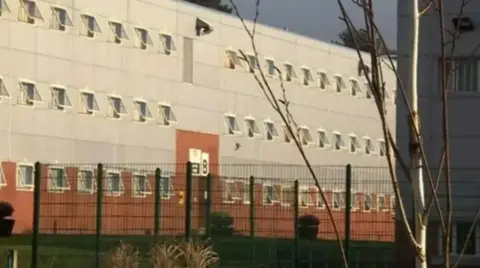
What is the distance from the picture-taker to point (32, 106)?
42.0 m

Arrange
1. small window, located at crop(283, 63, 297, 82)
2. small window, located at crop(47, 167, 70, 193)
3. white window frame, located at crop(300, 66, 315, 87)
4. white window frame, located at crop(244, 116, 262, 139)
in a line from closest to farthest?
small window, located at crop(47, 167, 70, 193)
white window frame, located at crop(244, 116, 262, 139)
small window, located at crop(283, 63, 297, 82)
white window frame, located at crop(300, 66, 315, 87)

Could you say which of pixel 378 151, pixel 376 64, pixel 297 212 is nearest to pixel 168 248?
pixel 297 212

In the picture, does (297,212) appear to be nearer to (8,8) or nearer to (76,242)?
(76,242)

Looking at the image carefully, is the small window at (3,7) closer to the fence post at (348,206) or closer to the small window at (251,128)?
the small window at (251,128)

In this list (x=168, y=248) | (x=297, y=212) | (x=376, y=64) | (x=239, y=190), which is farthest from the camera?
(x=239, y=190)

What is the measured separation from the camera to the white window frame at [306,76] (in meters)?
57.6

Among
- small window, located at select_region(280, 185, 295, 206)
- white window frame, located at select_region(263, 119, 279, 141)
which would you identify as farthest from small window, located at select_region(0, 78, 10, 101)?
small window, located at select_region(280, 185, 295, 206)

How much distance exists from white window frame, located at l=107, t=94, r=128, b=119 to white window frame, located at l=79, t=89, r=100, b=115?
98cm

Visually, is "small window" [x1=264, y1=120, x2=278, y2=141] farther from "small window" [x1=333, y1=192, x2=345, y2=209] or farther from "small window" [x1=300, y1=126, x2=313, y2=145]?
"small window" [x1=333, y1=192, x2=345, y2=209]

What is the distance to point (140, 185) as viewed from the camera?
996 inches

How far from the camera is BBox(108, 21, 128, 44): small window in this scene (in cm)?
4641

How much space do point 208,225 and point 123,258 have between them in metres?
2.22

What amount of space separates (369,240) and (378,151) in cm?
4415

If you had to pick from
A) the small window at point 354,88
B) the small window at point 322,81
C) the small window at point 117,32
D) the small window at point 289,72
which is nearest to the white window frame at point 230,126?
the small window at point 289,72
